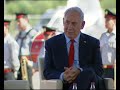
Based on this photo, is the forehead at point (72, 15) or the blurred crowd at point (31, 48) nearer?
the forehead at point (72, 15)

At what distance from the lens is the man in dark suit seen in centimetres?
630

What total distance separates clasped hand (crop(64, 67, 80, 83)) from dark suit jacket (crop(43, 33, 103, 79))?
92mm

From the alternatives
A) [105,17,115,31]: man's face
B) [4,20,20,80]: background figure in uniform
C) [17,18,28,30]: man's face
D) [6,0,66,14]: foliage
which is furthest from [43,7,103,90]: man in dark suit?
[6,0,66,14]: foliage

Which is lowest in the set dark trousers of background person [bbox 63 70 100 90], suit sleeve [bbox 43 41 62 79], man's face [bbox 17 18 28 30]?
dark trousers of background person [bbox 63 70 100 90]

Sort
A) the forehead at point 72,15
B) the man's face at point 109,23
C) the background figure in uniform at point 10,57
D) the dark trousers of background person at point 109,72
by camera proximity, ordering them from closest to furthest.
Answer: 1. the forehead at point 72,15
2. the dark trousers of background person at point 109,72
3. the man's face at point 109,23
4. the background figure in uniform at point 10,57

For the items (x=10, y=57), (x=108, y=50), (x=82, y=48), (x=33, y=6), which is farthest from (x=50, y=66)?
(x=33, y=6)

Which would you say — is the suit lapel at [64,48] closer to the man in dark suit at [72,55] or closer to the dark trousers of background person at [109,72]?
the man in dark suit at [72,55]

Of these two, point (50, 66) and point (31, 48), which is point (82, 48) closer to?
point (50, 66)

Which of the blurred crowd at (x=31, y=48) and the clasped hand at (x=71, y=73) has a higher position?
the blurred crowd at (x=31, y=48)

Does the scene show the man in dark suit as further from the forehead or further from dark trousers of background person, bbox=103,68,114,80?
dark trousers of background person, bbox=103,68,114,80

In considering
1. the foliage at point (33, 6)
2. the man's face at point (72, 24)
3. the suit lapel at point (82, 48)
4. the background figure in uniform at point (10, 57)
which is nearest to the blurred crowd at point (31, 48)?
the background figure in uniform at point (10, 57)

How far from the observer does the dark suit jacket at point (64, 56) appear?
6391mm

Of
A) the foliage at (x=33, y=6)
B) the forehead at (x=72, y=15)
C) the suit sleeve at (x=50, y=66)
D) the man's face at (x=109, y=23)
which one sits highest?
the foliage at (x=33, y=6)
